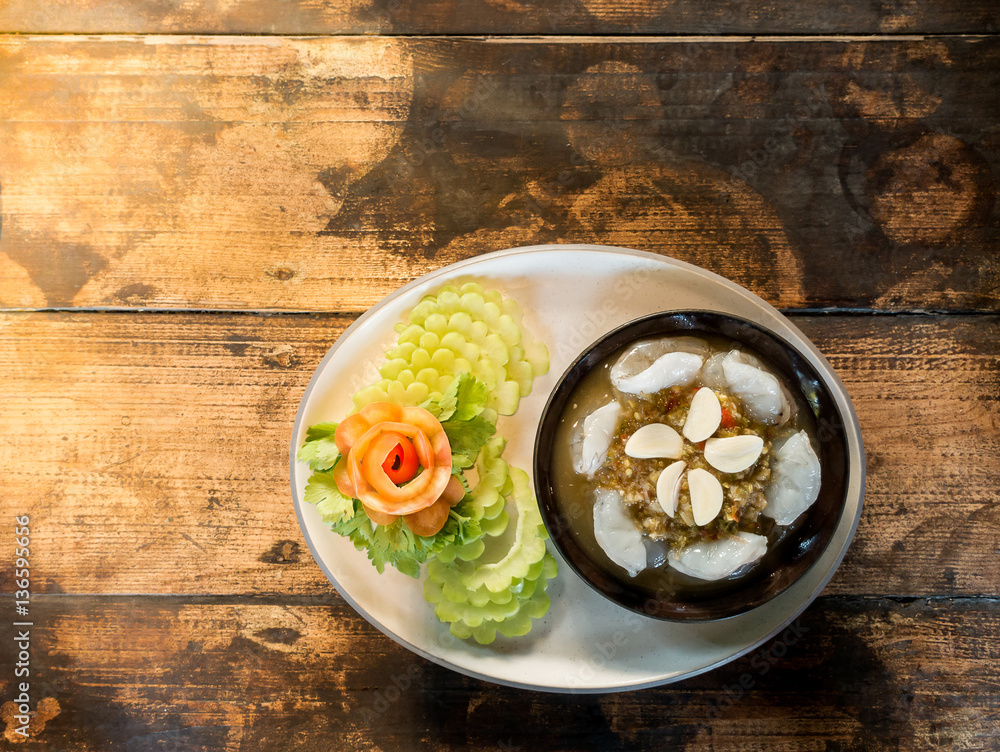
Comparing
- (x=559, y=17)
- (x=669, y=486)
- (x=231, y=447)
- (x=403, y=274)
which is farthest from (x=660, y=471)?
(x=559, y=17)

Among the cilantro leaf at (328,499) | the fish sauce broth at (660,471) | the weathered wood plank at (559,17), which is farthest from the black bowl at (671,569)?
the weathered wood plank at (559,17)

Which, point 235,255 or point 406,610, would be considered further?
point 235,255

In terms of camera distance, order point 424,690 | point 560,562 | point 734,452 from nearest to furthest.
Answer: point 734,452 < point 560,562 < point 424,690

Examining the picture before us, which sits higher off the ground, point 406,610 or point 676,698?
point 406,610

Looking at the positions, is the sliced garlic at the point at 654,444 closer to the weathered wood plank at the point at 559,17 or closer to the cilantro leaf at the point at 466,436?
the cilantro leaf at the point at 466,436

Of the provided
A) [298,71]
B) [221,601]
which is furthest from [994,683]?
[298,71]

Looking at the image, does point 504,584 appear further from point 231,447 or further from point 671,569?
point 231,447

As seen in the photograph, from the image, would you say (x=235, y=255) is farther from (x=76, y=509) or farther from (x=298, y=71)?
(x=76, y=509)
